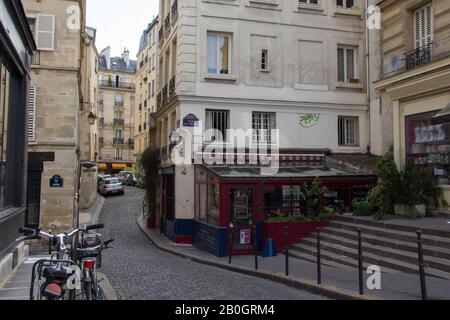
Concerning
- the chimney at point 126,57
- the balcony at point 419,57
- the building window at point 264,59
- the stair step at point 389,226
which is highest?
the chimney at point 126,57

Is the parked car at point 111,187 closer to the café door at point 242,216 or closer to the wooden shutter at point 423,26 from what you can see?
the café door at point 242,216

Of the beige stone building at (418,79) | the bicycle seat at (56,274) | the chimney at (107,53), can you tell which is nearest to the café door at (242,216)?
the beige stone building at (418,79)

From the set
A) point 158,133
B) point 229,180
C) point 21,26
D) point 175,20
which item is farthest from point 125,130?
point 21,26

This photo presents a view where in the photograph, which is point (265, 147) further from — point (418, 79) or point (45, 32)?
point (45, 32)

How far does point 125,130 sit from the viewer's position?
200 ft

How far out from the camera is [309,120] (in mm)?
17016

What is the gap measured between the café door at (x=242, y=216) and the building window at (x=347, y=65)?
658cm

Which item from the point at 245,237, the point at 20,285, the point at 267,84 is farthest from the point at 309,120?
the point at 20,285

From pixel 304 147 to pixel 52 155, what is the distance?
8354mm

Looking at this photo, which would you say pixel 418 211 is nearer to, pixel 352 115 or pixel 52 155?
pixel 352 115

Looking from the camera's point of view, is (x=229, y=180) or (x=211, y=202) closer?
(x=229, y=180)

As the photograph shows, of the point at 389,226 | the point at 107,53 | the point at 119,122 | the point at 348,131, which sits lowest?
the point at 389,226

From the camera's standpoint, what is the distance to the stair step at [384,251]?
870 centimetres

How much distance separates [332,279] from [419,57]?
7163mm
